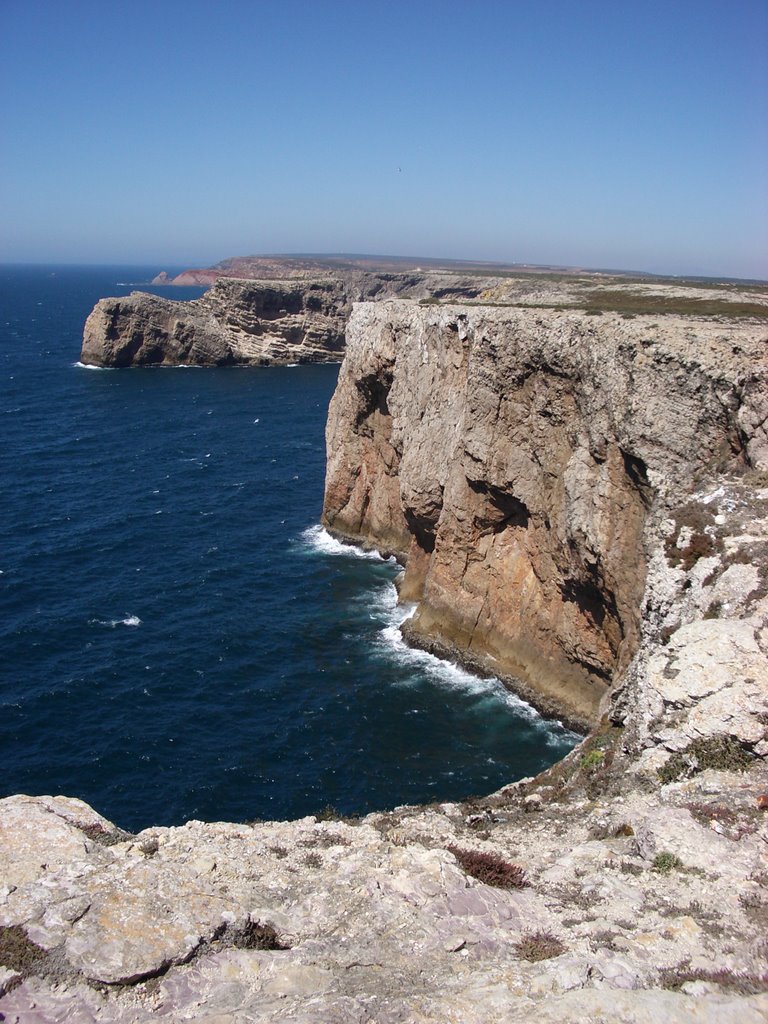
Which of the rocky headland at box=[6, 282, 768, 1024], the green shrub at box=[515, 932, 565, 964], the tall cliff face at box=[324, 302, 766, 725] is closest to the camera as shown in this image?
the rocky headland at box=[6, 282, 768, 1024]

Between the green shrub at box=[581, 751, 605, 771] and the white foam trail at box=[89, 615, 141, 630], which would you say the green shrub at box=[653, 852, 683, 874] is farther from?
the white foam trail at box=[89, 615, 141, 630]

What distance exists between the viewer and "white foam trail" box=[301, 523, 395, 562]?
60406mm

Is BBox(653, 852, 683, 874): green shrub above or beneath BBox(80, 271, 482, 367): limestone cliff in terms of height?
beneath

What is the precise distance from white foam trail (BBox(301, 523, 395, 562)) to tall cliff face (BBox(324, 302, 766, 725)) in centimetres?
744

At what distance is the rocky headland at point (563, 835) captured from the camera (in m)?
12.9

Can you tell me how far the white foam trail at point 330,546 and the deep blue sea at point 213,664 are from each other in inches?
9.3

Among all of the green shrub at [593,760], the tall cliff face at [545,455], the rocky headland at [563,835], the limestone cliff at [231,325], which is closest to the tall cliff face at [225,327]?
the limestone cliff at [231,325]

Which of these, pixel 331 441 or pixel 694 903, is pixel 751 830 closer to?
pixel 694 903

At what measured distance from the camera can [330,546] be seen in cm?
6178

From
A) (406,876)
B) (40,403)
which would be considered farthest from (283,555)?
(40,403)

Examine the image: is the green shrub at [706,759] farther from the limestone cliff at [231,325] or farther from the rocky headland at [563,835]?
the limestone cliff at [231,325]

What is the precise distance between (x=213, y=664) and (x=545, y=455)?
21.6 m

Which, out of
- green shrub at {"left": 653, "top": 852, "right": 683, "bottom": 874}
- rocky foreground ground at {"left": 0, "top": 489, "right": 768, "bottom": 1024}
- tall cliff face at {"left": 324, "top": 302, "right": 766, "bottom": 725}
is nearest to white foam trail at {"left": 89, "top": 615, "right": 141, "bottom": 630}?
tall cliff face at {"left": 324, "top": 302, "right": 766, "bottom": 725}

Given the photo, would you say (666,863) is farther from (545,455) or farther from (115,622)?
(115,622)
